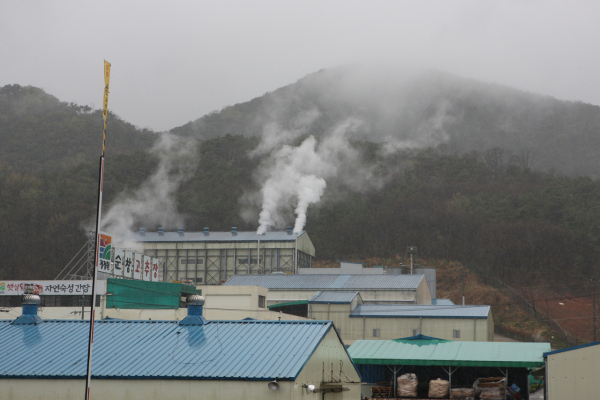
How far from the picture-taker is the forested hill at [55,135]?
516 feet

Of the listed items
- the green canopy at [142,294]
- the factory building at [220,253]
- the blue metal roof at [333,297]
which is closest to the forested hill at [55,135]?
the factory building at [220,253]

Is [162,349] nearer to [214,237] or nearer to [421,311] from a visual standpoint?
[421,311]

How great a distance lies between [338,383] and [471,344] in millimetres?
20791

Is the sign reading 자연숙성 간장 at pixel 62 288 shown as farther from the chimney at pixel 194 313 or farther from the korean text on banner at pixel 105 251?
the chimney at pixel 194 313

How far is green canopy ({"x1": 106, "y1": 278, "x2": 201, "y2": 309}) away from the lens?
47.3m

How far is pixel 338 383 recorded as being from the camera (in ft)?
81.5

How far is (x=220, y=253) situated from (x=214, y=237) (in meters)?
2.55

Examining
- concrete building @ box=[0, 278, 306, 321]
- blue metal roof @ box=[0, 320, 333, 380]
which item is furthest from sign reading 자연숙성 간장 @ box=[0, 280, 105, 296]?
blue metal roof @ box=[0, 320, 333, 380]

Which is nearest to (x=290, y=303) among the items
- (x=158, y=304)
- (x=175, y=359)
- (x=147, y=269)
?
(x=147, y=269)

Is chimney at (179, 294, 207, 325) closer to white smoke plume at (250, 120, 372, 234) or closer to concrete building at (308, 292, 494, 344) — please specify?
concrete building at (308, 292, 494, 344)

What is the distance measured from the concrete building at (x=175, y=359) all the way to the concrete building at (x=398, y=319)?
31029mm

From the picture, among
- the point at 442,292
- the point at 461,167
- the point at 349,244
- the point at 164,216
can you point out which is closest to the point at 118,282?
the point at 442,292

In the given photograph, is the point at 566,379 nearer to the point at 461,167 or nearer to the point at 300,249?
the point at 300,249

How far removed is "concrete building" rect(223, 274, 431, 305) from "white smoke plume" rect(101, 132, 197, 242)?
34.9m
